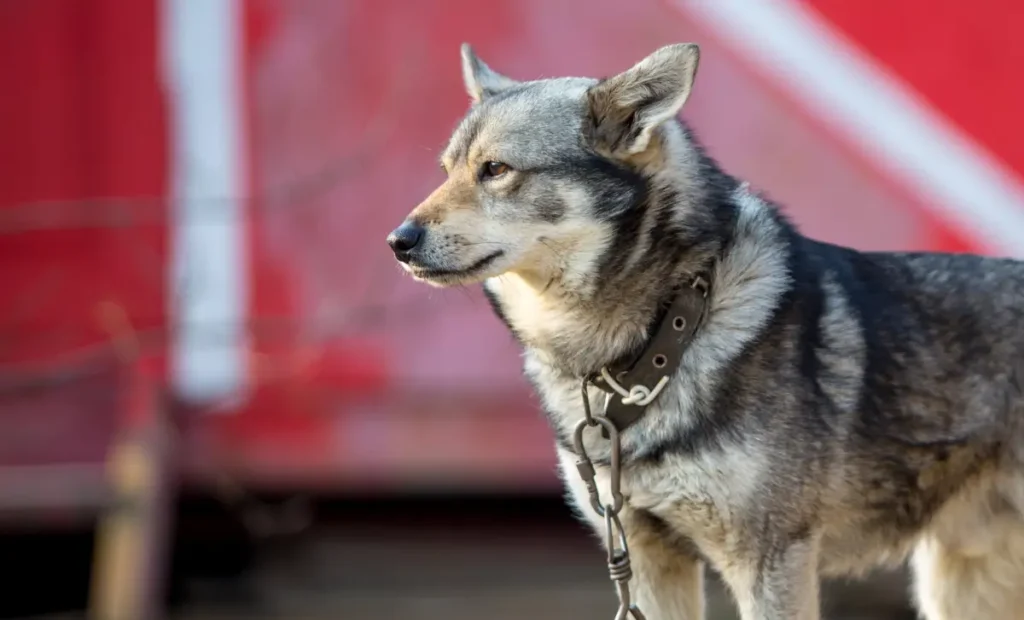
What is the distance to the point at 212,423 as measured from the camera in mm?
6254

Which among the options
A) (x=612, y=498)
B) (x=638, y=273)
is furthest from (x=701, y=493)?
(x=638, y=273)

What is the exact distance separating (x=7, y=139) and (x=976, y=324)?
4.75m

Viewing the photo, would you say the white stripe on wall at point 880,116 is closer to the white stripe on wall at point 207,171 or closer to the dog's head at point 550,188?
the white stripe on wall at point 207,171

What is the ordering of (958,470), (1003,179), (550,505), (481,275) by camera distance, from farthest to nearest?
(550,505), (1003,179), (958,470), (481,275)

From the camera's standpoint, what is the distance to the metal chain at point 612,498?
2965mm

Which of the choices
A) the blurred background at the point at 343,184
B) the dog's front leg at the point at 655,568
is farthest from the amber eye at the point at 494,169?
the blurred background at the point at 343,184

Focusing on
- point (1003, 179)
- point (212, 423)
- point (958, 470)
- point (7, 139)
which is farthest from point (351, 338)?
point (958, 470)

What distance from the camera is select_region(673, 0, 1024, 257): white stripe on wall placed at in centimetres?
608

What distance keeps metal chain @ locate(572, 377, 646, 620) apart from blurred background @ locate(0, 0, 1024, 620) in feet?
10.4

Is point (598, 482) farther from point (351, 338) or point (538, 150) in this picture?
point (351, 338)

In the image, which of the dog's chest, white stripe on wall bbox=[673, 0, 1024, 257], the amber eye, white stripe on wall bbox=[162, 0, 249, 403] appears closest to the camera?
the dog's chest

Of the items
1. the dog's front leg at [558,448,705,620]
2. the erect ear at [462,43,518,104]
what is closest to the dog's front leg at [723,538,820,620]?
the dog's front leg at [558,448,705,620]

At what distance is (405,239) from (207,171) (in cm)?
353

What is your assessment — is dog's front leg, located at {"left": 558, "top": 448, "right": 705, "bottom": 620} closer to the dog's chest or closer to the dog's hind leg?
the dog's chest
